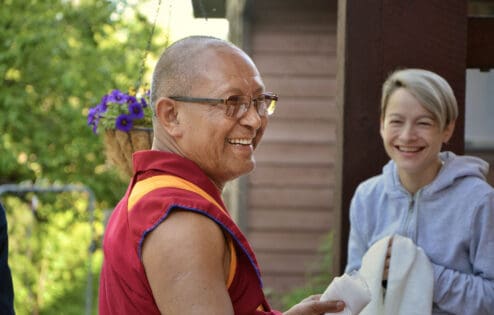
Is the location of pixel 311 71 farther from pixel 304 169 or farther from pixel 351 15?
pixel 351 15

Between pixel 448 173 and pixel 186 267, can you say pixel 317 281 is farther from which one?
pixel 186 267

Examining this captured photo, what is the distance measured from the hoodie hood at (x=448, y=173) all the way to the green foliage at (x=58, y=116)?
350 inches

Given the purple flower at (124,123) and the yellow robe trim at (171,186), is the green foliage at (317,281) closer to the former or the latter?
the purple flower at (124,123)

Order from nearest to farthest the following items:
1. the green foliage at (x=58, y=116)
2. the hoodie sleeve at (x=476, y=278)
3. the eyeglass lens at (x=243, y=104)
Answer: the eyeglass lens at (x=243, y=104) → the hoodie sleeve at (x=476, y=278) → the green foliage at (x=58, y=116)

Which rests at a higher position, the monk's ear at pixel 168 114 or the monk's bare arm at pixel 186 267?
the monk's ear at pixel 168 114

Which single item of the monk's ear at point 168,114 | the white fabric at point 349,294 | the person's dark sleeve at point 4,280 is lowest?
the person's dark sleeve at point 4,280

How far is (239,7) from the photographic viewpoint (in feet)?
22.5

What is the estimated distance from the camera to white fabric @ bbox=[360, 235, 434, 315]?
2.95 m

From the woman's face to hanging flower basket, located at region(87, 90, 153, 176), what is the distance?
0.99 meters

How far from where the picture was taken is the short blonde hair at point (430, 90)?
10.2 feet

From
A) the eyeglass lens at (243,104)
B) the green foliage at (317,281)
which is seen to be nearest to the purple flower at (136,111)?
the eyeglass lens at (243,104)

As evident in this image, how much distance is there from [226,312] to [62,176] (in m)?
11.5

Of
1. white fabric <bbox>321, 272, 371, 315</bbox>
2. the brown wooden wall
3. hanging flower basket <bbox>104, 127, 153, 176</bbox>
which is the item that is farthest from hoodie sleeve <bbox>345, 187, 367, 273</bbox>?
the brown wooden wall

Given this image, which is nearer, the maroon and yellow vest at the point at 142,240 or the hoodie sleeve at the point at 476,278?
the maroon and yellow vest at the point at 142,240
